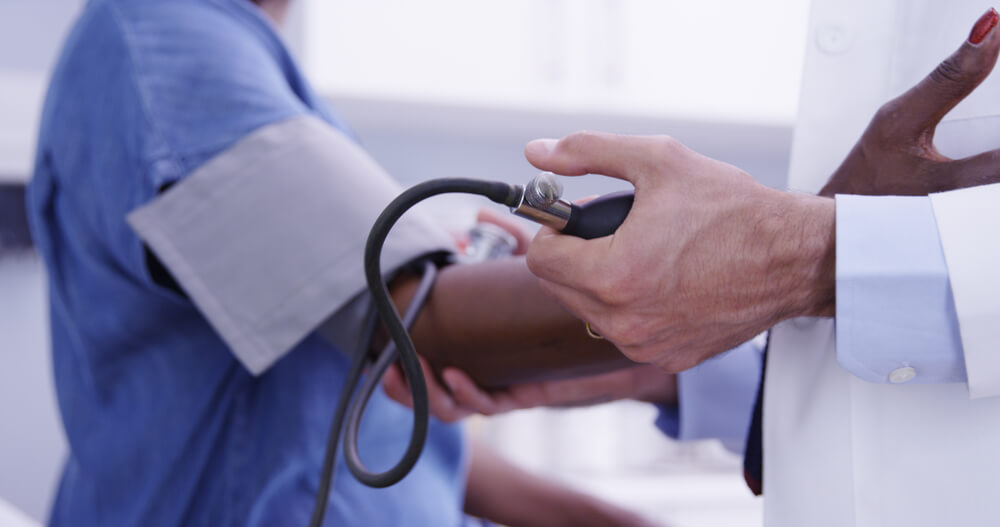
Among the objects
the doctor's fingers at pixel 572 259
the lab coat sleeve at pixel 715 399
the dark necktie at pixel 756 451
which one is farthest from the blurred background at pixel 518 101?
the doctor's fingers at pixel 572 259

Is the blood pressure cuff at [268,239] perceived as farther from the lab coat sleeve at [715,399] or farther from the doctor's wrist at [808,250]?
the lab coat sleeve at [715,399]

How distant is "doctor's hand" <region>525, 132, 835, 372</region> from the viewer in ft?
1.27

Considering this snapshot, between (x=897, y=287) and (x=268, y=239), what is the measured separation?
460 mm

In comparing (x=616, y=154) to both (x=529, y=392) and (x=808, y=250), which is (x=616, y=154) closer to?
(x=808, y=250)

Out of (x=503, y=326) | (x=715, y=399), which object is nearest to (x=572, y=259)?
(x=503, y=326)

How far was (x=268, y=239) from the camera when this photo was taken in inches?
22.7

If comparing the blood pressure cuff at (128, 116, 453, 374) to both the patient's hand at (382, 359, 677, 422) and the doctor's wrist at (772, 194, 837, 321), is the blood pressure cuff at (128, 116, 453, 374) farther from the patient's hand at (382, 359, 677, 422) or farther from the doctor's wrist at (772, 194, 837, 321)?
the doctor's wrist at (772, 194, 837, 321)

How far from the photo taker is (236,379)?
2.15 ft

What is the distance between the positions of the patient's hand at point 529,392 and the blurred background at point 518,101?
0.79m

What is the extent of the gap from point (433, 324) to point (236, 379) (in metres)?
0.22

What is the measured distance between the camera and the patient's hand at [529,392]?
624mm

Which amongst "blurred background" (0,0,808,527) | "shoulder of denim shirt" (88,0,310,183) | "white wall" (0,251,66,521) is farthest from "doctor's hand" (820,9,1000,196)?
"white wall" (0,251,66,521)

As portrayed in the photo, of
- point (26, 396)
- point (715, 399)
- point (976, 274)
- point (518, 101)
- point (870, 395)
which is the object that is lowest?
point (26, 396)

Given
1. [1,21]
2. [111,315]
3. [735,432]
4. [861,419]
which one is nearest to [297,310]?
[111,315]
